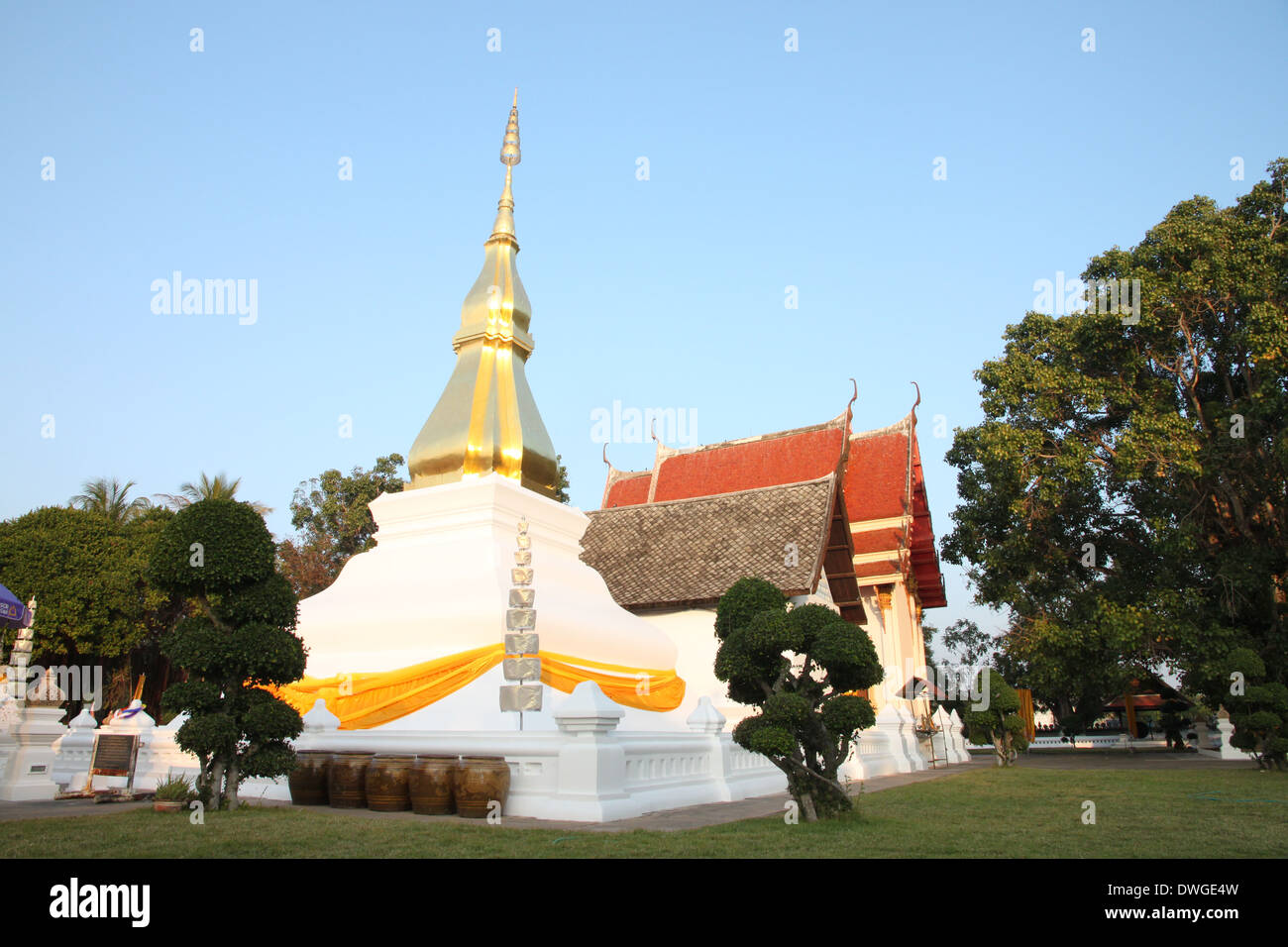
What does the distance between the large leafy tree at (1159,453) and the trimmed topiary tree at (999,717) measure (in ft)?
2.60

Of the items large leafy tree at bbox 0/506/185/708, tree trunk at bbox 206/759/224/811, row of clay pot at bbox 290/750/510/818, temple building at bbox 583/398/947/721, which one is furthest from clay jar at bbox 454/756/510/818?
large leafy tree at bbox 0/506/185/708

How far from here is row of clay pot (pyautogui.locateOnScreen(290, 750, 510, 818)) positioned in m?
7.84

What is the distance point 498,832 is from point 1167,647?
665 inches

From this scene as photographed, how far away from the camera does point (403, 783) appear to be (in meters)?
8.16

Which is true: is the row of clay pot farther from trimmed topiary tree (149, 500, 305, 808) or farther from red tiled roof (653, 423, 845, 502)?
red tiled roof (653, 423, 845, 502)

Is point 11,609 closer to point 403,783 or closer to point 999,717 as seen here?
point 403,783

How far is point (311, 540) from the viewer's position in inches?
1090

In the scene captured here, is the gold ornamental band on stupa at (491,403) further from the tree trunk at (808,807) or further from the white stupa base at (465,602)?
the tree trunk at (808,807)

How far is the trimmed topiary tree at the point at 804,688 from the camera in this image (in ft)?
23.9

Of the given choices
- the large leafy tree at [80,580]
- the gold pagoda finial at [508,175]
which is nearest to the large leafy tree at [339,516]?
the large leafy tree at [80,580]

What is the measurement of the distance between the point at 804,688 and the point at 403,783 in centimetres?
400

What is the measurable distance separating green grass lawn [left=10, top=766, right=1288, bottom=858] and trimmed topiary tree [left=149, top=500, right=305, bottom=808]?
0.53m

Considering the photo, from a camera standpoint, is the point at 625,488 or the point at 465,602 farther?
the point at 625,488

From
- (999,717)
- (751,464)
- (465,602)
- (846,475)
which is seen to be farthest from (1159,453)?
(751,464)
